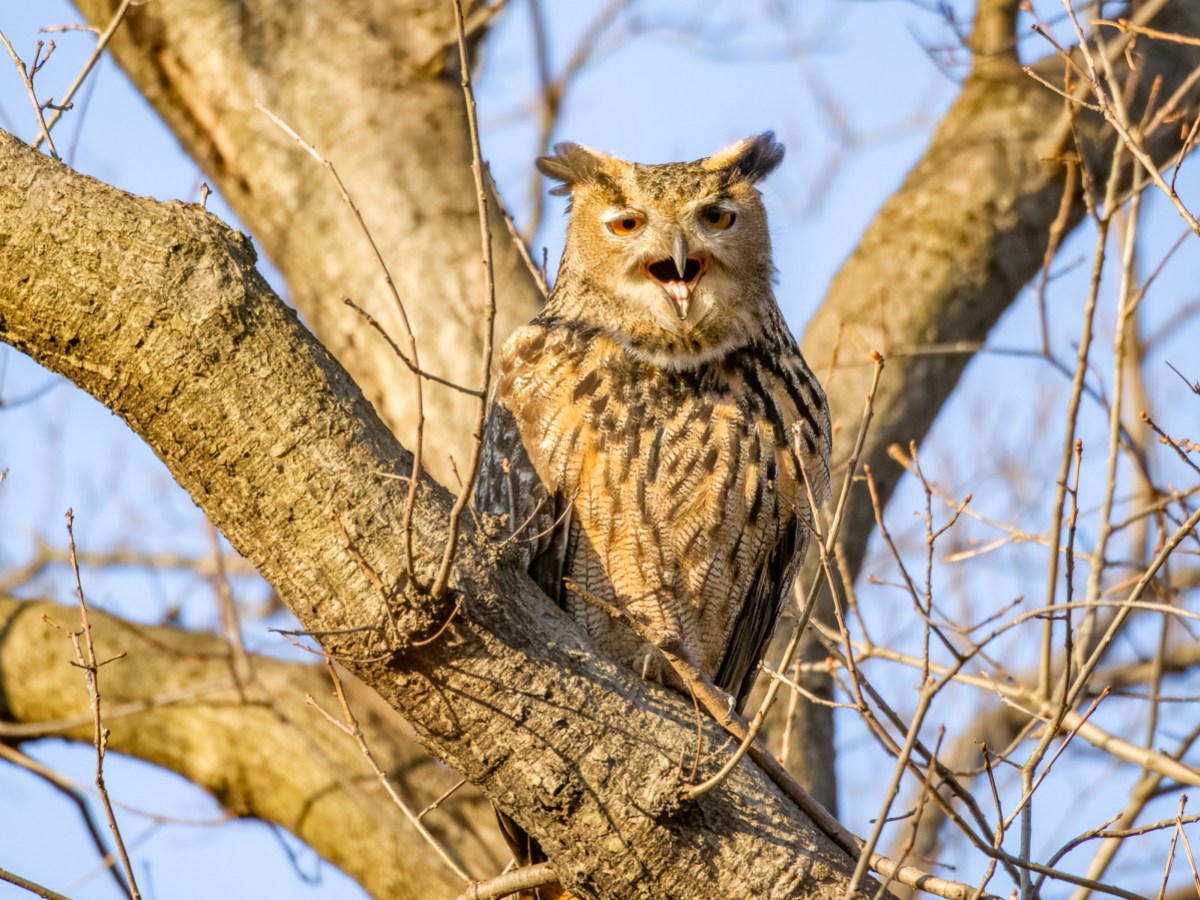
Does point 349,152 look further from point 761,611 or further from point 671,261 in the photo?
point 761,611

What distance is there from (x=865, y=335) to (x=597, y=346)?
68.8 inches

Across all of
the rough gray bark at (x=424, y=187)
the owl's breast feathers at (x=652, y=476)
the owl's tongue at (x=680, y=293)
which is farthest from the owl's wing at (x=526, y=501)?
the rough gray bark at (x=424, y=187)

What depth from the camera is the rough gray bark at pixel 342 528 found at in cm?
246

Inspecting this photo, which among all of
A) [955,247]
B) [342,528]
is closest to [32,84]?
[342,528]

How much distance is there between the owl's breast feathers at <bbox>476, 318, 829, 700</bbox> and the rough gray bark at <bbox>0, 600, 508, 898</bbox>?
1.79 meters

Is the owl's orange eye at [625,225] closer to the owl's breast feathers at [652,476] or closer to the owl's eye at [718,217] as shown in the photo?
the owl's eye at [718,217]

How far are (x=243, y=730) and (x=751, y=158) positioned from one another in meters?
2.99

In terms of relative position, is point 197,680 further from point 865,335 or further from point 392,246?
point 865,335

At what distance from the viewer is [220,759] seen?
530cm

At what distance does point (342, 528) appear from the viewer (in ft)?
8.04

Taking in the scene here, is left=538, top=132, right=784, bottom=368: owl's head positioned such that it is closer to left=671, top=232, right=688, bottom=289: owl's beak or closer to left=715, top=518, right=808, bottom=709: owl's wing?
left=671, top=232, right=688, bottom=289: owl's beak

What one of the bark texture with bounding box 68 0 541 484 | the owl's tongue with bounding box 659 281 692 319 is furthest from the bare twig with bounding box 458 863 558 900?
the bark texture with bounding box 68 0 541 484

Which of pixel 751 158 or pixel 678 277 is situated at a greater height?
pixel 751 158

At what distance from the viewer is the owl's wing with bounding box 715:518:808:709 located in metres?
3.74
